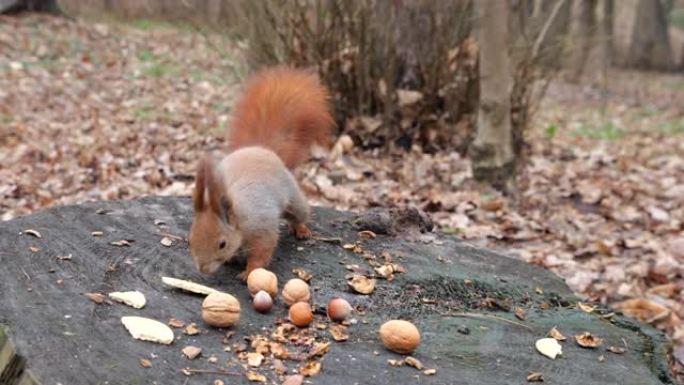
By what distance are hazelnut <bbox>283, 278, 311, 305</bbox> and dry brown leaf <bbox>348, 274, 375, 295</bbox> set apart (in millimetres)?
205

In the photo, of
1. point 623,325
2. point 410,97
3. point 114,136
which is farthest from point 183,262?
point 114,136

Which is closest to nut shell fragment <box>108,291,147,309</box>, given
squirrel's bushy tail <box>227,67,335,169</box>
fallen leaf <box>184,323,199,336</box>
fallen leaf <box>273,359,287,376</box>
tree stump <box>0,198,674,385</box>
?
tree stump <box>0,198,674,385</box>

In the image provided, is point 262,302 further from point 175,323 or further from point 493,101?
point 493,101

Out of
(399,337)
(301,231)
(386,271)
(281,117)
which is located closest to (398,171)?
(281,117)

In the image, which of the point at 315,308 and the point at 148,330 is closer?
the point at 148,330

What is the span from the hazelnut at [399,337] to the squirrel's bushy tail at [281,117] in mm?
1209

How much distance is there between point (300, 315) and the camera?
83.2 inches

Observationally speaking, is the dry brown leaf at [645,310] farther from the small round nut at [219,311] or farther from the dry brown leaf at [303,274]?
the small round nut at [219,311]

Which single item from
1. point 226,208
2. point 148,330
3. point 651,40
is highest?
point 226,208

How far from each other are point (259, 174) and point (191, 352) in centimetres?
96

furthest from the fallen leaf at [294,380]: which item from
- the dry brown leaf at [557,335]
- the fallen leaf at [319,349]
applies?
the dry brown leaf at [557,335]

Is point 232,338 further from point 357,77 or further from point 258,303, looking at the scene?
point 357,77

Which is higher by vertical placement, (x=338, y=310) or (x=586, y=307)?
(x=338, y=310)

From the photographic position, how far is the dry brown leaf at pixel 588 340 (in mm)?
2250
